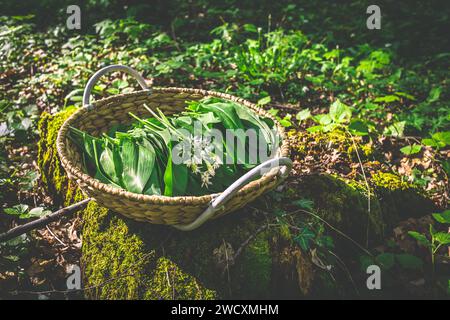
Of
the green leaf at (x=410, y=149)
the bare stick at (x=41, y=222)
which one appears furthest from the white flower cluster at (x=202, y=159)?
the green leaf at (x=410, y=149)

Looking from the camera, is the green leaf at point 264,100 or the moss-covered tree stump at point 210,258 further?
the green leaf at point 264,100

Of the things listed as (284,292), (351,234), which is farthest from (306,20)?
(284,292)

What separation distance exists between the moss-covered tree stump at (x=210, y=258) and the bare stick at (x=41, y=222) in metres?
0.09

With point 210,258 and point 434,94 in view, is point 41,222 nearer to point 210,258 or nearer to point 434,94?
point 210,258

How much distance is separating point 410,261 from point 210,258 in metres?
1.04

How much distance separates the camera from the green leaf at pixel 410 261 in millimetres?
2111

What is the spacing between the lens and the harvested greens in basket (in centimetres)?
181

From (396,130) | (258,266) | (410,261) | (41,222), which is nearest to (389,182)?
(410,261)

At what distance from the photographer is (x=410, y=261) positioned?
2.11m

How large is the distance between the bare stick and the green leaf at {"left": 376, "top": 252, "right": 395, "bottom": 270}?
154 centimetres

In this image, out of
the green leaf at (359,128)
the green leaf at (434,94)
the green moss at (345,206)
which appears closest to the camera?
the green moss at (345,206)

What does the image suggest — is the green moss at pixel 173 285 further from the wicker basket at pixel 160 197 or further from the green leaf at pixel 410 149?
the green leaf at pixel 410 149
